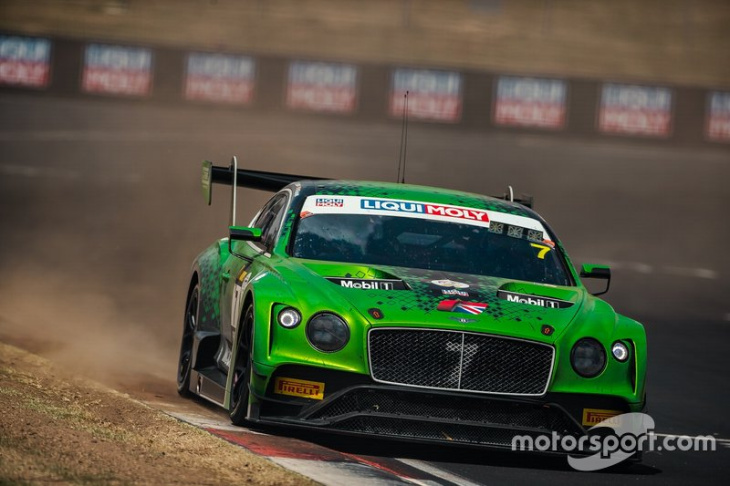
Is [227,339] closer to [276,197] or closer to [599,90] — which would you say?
[276,197]

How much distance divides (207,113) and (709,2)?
1786 cm

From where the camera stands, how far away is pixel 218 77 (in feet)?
113

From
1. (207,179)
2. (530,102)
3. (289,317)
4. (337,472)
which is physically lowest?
(337,472)

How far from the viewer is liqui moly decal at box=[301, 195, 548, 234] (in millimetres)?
8742

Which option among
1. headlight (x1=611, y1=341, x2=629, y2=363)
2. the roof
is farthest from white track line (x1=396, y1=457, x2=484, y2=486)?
the roof

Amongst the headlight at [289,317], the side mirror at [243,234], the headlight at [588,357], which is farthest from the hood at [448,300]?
the side mirror at [243,234]

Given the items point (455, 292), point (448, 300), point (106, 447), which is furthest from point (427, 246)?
point (106, 447)

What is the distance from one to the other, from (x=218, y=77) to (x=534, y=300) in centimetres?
2723

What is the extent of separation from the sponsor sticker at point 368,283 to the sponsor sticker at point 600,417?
3.57 feet

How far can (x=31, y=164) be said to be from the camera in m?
27.7

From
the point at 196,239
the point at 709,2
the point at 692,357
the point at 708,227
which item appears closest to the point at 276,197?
the point at 692,357

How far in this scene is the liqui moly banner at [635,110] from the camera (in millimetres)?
35406

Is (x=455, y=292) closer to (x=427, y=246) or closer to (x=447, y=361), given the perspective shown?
(x=447, y=361)

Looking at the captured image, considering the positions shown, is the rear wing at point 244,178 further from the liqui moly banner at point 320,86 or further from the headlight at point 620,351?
the liqui moly banner at point 320,86
